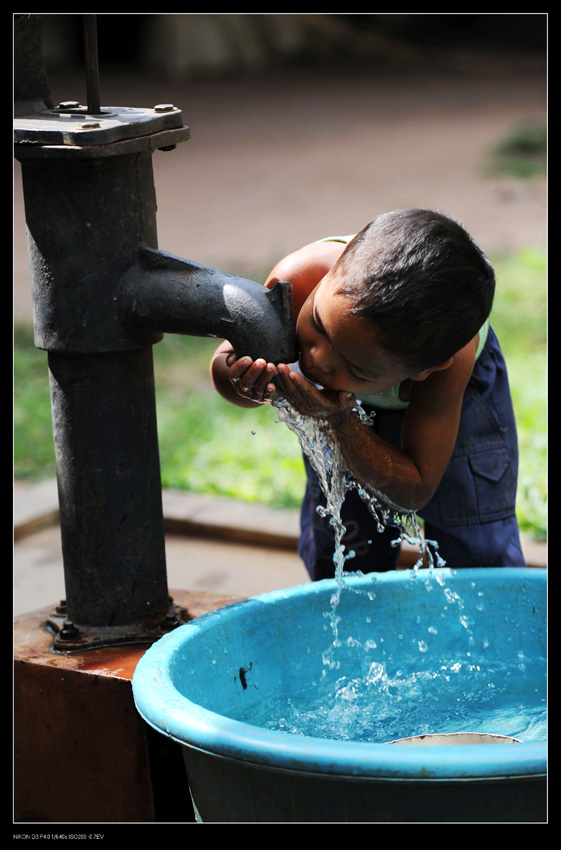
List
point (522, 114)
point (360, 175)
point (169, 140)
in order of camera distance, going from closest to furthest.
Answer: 1. point (169, 140)
2. point (360, 175)
3. point (522, 114)

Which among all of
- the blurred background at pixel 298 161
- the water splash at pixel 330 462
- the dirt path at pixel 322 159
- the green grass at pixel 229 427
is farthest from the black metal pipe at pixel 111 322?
the dirt path at pixel 322 159

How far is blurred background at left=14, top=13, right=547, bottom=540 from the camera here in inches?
153

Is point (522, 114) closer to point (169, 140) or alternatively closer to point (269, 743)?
point (169, 140)

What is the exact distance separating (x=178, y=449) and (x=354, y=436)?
216 cm

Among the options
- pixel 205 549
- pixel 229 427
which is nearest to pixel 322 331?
pixel 205 549

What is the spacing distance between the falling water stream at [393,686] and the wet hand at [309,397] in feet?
0.22

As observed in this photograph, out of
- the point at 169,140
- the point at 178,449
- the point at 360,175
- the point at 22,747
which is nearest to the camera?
the point at 169,140

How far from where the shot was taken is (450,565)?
84.3 inches

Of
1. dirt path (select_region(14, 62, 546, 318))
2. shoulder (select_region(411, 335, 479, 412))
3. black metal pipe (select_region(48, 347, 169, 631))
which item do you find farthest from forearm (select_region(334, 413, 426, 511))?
dirt path (select_region(14, 62, 546, 318))

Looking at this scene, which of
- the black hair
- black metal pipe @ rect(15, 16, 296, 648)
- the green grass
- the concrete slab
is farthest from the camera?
→ the green grass

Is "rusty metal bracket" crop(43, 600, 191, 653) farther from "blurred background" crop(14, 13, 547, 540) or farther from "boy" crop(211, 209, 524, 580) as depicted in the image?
"blurred background" crop(14, 13, 547, 540)

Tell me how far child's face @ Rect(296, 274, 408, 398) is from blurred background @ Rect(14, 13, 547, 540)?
1073 millimetres

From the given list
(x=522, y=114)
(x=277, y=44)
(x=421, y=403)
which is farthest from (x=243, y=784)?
(x=277, y=44)

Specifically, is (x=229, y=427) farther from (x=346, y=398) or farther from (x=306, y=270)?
(x=346, y=398)
